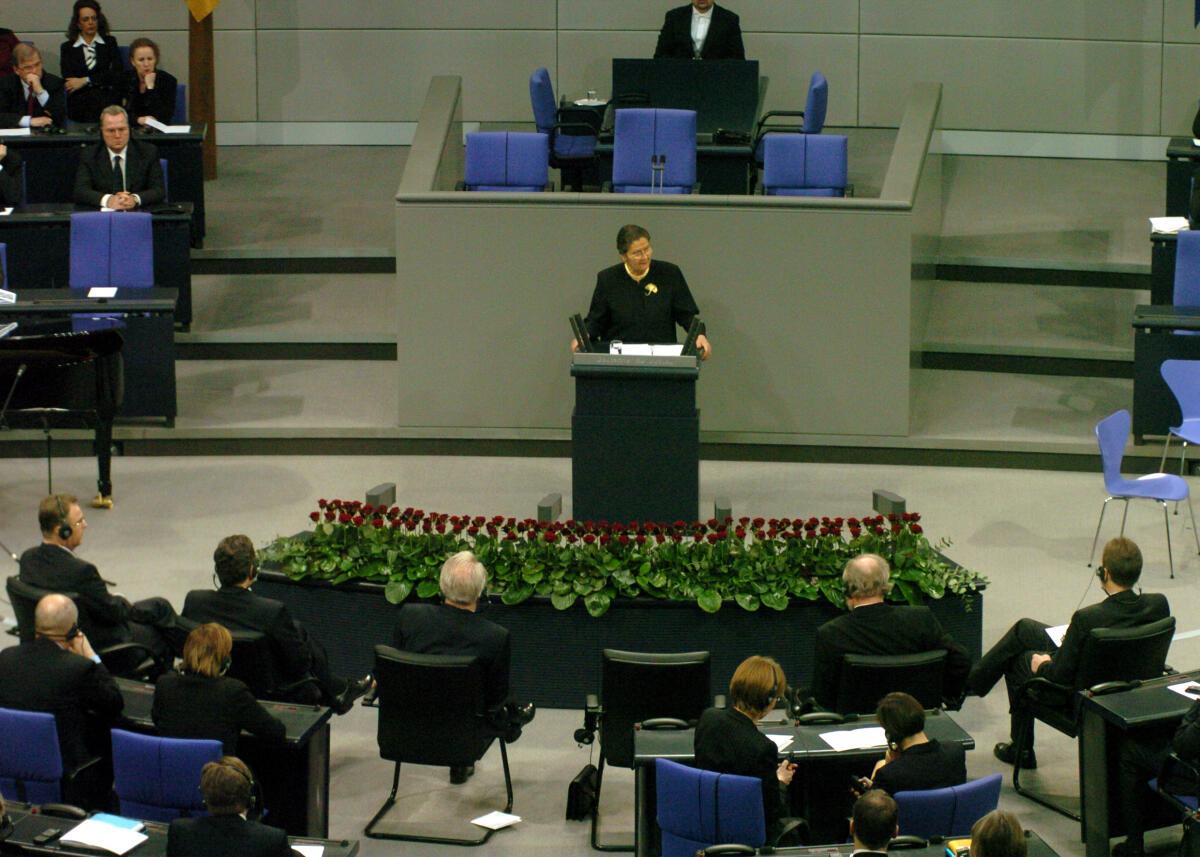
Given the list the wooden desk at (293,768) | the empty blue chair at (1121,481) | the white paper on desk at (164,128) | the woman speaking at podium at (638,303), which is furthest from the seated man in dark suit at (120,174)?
the empty blue chair at (1121,481)

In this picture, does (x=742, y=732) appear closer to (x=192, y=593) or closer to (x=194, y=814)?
(x=194, y=814)

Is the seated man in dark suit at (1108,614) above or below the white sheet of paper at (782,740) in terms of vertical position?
above

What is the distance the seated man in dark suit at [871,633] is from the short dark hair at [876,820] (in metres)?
1.37

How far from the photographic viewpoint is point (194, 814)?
4.98 meters

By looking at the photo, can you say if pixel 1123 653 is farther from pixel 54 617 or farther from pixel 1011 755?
pixel 54 617

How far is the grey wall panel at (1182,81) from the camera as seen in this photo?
1429 centimetres

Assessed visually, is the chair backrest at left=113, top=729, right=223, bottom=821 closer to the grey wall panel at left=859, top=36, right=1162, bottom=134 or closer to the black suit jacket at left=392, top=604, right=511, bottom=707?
the black suit jacket at left=392, top=604, right=511, bottom=707

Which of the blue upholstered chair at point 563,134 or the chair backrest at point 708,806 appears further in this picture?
the blue upholstered chair at point 563,134

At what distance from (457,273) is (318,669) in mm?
4311

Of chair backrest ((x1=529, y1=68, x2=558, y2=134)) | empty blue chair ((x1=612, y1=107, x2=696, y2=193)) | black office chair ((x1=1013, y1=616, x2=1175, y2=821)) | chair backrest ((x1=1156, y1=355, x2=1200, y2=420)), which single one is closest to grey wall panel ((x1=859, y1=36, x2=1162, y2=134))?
chair backrest ((x1=529, y1=68, x2=558, y2=134))

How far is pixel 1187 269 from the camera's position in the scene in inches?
376

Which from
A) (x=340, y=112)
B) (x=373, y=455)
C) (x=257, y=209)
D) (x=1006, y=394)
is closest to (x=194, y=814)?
(x=373, y=455)

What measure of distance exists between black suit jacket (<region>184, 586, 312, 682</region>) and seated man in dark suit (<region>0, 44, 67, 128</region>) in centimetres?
756

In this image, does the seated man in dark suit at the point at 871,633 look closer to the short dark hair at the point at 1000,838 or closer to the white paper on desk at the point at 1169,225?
the short dark hair at the point at 1000,838
